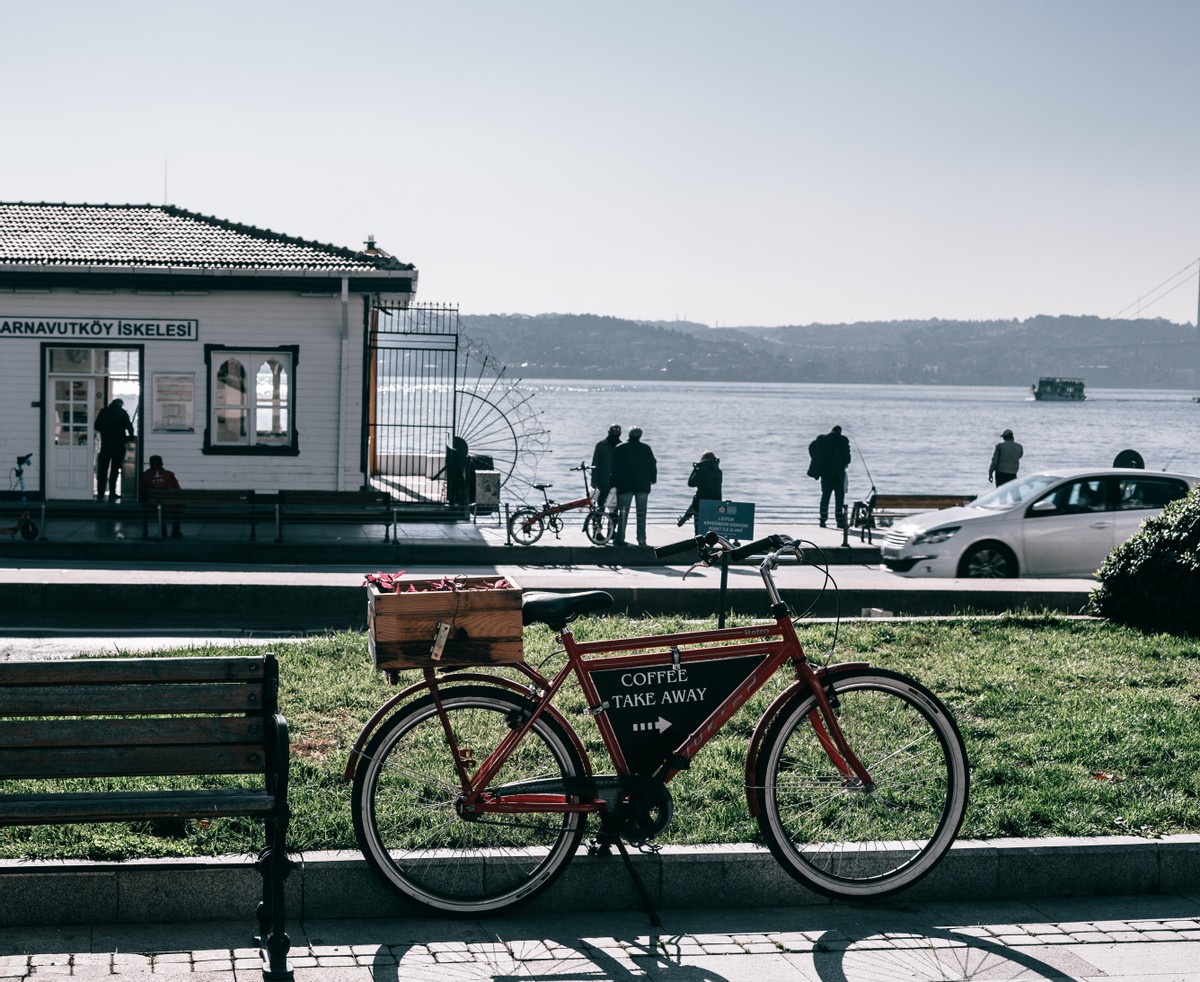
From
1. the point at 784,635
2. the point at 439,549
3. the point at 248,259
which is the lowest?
the point at 439,549

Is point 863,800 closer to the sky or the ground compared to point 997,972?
closer to the sky

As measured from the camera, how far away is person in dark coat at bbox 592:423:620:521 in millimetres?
21281

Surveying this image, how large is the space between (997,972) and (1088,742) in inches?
90.8

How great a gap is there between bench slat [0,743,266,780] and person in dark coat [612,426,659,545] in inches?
645

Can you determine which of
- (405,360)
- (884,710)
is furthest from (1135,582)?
(405,360)

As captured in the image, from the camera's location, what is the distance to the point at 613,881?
16.8 ft

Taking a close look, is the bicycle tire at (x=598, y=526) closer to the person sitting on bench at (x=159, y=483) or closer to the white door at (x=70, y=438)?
the person sitting on bench at (x=159, y=483)

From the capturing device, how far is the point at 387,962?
15.0 feet

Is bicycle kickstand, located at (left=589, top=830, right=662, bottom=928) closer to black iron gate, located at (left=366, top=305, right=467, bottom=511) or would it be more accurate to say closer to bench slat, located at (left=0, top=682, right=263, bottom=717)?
bench slat, located at (left=0, top=682, right=263, bottom=717)

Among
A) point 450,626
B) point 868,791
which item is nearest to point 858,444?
point 868,791

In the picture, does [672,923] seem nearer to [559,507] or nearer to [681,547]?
[681,547]

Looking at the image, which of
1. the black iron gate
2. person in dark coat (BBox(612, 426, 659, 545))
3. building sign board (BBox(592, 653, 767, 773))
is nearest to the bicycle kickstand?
building sign board (BBox(592, 653, 767, 773))

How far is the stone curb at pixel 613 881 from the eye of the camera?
476cm

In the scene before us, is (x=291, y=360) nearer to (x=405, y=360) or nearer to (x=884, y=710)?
(x=405, y=360)
